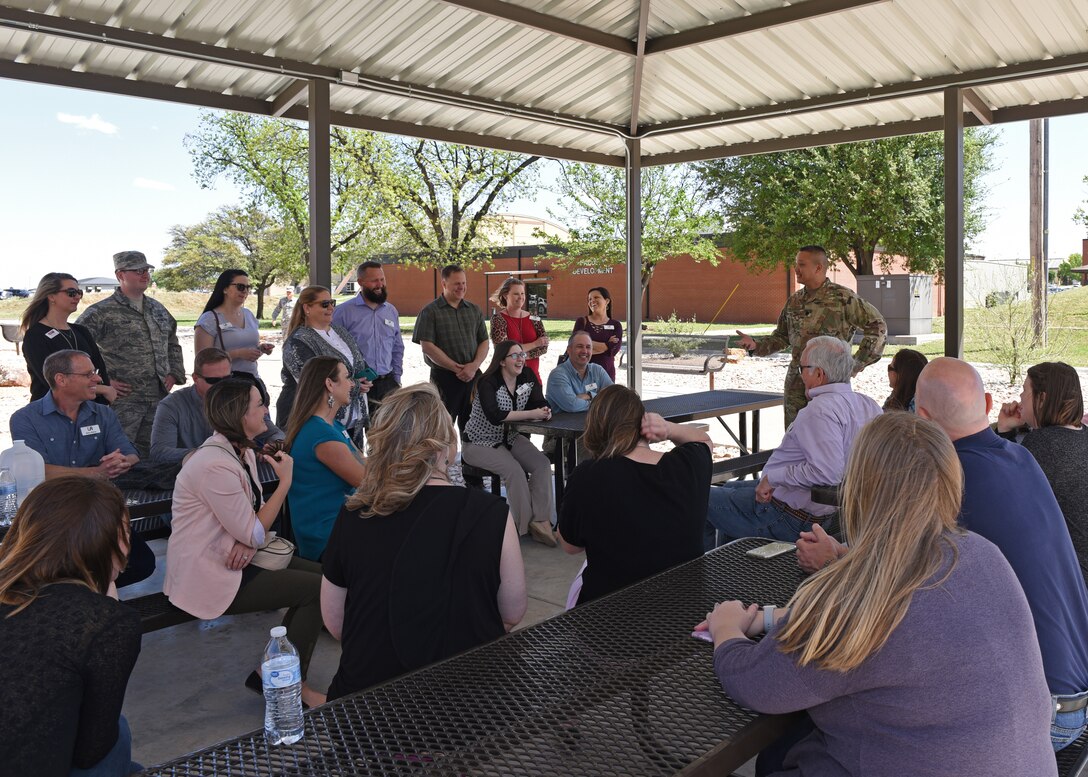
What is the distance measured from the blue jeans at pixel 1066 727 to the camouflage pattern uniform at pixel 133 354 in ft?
14.7

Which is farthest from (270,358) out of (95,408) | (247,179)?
(95,408)

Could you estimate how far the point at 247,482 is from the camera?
3066 millimetres

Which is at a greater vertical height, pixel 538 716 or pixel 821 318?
pixel 821 318

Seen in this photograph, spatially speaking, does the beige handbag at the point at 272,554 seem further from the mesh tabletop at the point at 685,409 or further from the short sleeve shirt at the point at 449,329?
the short sleeve shirt at the point at 449,329

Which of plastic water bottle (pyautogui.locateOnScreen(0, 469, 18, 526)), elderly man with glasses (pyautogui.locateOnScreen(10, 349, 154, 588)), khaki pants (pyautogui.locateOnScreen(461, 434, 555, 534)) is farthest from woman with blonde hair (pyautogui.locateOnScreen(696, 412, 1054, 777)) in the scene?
khaki pants (pyautogui.locateOnScreen(461, 434, 555, 534))

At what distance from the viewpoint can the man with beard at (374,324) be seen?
6.18 m

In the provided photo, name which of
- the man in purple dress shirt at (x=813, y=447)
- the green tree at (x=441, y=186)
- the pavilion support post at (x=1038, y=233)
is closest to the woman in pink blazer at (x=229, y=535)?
the man in purple dress shirt at (x=813, y=447)

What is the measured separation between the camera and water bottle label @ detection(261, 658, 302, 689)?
1.87m

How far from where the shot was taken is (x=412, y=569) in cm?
211

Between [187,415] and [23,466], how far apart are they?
105 centimetres

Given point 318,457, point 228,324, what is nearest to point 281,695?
point 318,457

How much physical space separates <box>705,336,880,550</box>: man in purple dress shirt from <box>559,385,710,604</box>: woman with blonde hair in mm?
936

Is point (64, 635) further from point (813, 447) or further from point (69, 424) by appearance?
point (813, 447)

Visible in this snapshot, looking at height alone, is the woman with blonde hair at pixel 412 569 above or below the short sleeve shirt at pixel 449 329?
below
